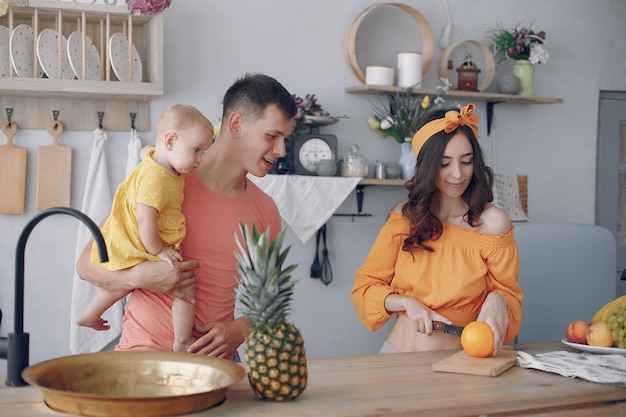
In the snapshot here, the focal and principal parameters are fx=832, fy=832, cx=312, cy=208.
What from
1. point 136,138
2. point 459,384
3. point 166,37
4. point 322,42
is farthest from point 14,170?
point 459,384

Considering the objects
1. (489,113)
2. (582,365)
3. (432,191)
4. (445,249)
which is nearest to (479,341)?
(582,365)

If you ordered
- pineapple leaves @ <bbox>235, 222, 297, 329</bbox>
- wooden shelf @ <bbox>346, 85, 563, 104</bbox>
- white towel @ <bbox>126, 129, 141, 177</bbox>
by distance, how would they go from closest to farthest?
pineapple leaves @ <bbox>235, 222, 297, 329</bbox>
white towel @ <bbox>126, 129, 141, 177</bbox>
wooden shelf @ <bbox>346, 85, 563, 104</bbox>

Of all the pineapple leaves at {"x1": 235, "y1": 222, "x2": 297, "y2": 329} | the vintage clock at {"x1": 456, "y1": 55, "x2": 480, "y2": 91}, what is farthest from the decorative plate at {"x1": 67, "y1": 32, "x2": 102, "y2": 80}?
the pineapple leaves at {"x1": 235, "y1": 222, "x2": 297, "y2": 329}

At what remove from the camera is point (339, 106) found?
4379 millimetres

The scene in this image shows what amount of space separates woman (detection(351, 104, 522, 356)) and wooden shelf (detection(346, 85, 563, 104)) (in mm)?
1435

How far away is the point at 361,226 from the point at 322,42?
3.25ft

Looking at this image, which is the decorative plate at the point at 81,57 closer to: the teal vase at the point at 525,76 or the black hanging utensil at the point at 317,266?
the black hanging utensil at the point at 317,266

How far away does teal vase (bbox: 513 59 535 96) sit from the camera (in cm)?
473

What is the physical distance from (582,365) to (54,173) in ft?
8.37

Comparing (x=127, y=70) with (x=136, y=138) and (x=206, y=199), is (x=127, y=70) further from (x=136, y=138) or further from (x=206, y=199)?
(x=206, y=199)

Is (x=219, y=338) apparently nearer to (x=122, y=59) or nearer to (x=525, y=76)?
(x=122, y=59)

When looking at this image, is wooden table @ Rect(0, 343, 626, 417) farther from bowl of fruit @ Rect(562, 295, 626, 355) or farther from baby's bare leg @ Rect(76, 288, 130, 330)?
baby's bare leg @ Rect(76, 288, 130, 330)

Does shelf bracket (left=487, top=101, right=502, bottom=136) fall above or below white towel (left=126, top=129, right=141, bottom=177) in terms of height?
above

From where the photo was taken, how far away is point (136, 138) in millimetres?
3895
